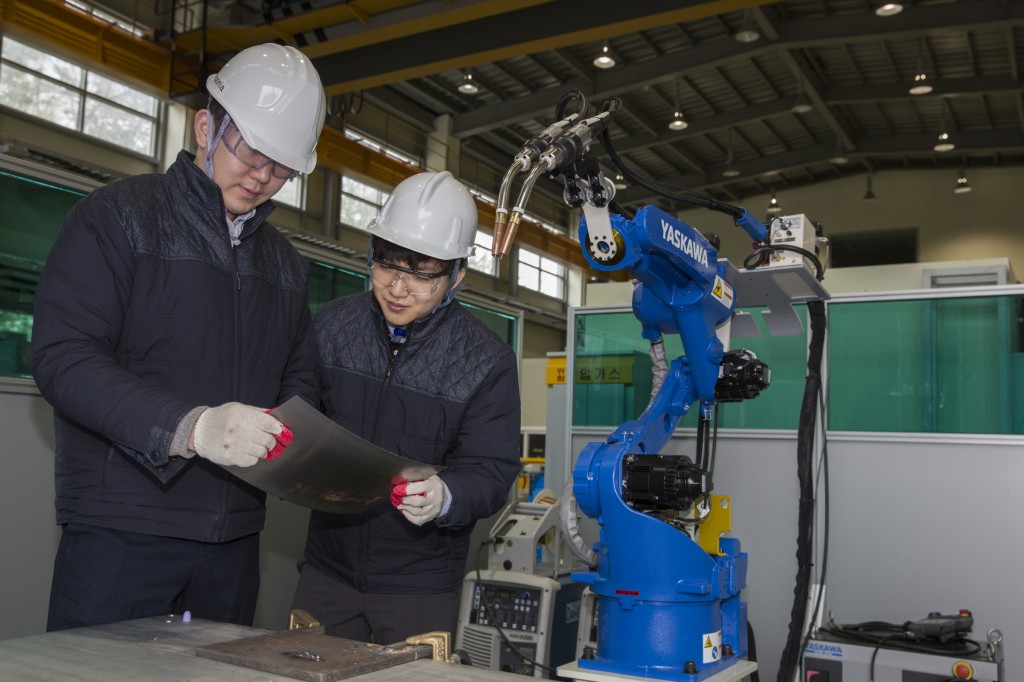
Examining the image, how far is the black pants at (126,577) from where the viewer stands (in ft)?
4.41

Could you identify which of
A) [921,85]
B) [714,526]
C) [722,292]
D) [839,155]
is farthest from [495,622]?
[839,155]

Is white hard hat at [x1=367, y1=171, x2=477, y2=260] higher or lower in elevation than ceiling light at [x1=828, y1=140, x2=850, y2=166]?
lower

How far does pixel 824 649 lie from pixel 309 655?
5.98ft

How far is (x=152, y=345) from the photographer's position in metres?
1.42

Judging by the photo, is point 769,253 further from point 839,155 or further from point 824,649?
point 839,155

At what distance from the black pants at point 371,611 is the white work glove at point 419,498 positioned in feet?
0.88

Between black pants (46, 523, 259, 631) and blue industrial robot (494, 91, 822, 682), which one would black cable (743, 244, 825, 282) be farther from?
black pants (46, 523, 259, 631)

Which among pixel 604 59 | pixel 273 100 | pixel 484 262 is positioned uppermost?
pixel 604 59

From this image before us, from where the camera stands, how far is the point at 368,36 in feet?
20.8

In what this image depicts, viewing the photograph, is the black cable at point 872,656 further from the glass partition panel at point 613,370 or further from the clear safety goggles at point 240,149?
the clear safety goggles at point 240,149

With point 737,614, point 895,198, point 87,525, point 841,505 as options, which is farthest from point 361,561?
point 895,198

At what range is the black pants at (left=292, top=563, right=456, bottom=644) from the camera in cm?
175

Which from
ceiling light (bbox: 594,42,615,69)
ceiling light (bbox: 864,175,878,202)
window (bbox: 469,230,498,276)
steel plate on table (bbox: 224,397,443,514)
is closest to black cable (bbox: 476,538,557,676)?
steel plate on table (bbox: 224,397,443,514)

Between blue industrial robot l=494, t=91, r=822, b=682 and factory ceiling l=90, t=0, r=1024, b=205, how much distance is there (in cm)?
414
